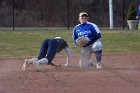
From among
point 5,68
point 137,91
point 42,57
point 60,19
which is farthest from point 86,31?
point 60,19

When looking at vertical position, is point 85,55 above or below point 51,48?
below

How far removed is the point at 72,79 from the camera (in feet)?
36.0

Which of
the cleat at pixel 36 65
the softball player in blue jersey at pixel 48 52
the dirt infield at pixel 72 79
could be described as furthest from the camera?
the softball player in blue jersey at pixel 48 52

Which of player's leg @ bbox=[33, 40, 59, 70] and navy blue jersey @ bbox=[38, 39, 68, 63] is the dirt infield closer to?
player's leg @ bbox=[33, 40, 59, 70]

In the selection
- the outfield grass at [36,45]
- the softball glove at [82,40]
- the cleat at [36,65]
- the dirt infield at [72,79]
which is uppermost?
the softball glove at [82,40]

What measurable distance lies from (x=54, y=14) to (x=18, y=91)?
114ft

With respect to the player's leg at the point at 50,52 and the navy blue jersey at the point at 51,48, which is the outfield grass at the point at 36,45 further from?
the player's leg at the point at 50,52

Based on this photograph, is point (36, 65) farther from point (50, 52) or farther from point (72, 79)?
point (72, 79)

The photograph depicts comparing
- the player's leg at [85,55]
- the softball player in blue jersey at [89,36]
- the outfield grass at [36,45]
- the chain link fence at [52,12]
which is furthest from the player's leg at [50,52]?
the chain link fence at [52,12]

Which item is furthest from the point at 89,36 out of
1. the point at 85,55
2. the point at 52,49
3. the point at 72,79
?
the point at 72,79

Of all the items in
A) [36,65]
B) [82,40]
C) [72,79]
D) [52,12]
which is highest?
[82,40]

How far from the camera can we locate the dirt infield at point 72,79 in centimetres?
965

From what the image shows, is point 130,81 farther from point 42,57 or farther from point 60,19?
point 60,19

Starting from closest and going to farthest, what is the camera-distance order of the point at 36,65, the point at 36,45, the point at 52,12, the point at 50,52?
1. the point at 36,65
2. the point at 50,52
3. the point at 36,45
4. the point at 52,12
